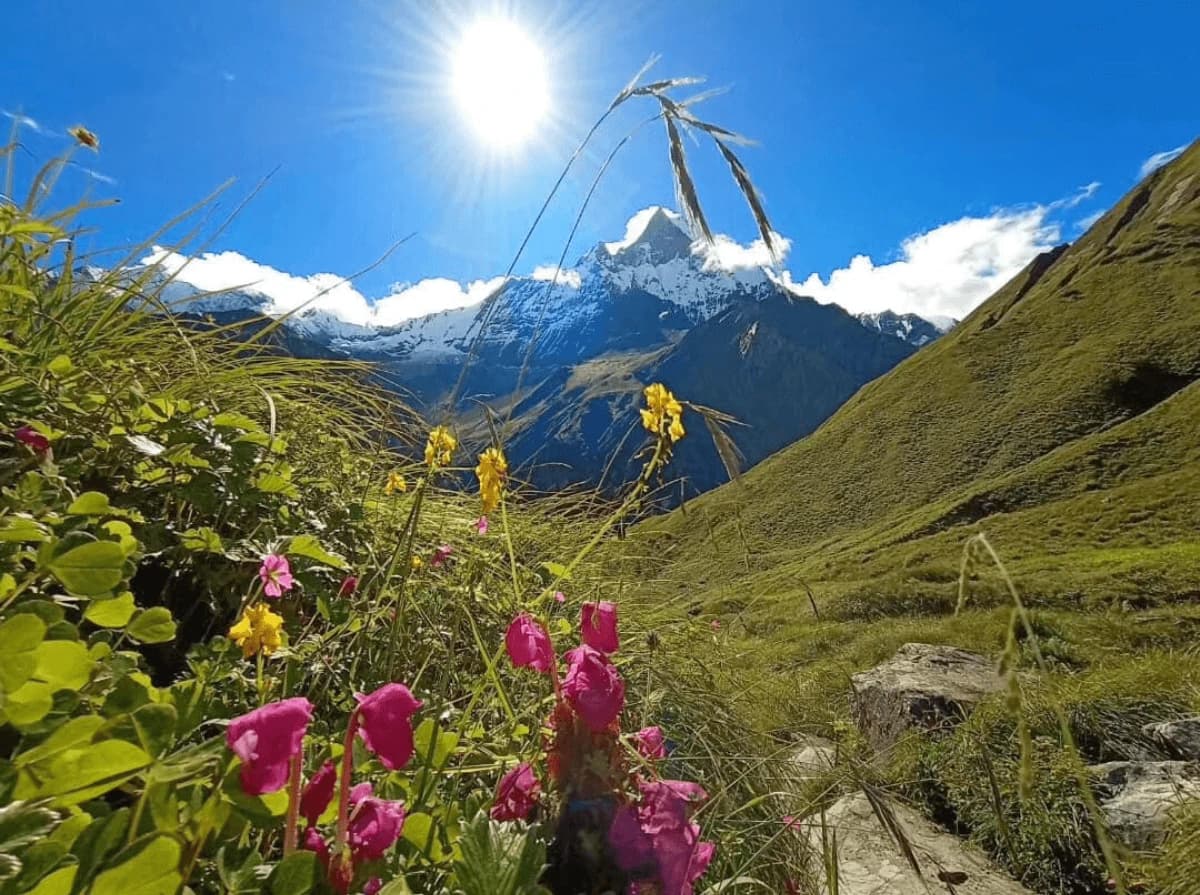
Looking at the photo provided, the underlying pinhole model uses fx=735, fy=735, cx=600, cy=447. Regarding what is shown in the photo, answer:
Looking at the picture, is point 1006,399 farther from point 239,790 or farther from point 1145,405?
point 239,790

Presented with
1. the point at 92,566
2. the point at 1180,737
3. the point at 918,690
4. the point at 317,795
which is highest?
the point at 92,566

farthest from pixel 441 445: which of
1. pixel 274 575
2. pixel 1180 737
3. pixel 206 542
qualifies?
pixel 1180 737

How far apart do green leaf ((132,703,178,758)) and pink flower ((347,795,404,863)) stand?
0.73 ft

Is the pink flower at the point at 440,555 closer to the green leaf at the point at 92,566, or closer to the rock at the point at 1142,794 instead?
the green leaf at the point at 92,566

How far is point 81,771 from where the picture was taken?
2.21ft

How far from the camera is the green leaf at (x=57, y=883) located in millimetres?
554

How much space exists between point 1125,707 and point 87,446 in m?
9.17

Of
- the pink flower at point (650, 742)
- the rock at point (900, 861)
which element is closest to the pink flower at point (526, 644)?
the pink flower at point (650, 742)

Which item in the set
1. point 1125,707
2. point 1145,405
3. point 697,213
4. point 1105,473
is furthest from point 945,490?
point 697,213

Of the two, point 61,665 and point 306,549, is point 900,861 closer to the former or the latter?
point 306,549

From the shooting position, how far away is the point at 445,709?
1479 mm

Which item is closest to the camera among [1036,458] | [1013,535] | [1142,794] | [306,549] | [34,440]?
[34,440]

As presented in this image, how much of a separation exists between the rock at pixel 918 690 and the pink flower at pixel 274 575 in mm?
9609

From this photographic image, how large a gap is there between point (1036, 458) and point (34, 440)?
74.1 m
